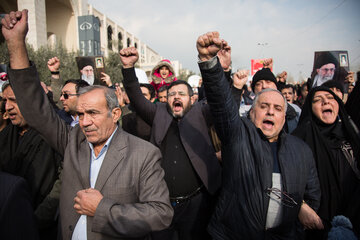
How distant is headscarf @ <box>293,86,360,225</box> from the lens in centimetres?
219

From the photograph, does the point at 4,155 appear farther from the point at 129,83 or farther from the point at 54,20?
the point at 54,20

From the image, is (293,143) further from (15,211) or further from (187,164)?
(15,211)

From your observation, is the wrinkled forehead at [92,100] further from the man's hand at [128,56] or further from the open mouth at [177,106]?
the open mouth at [177,106]

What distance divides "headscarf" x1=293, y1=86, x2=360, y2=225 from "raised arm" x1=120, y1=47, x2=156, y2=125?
1.80 metres

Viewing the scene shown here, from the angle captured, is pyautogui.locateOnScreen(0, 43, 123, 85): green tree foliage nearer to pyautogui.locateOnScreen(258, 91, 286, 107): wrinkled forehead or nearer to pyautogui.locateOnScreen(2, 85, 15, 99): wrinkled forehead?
pyautogui.locateOnScreen(2, 85, 15, 99): wrinkled forehead

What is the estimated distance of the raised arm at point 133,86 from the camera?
2562mm

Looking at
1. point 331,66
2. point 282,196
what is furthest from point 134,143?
point 331,66

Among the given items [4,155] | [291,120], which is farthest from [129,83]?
[291,120]

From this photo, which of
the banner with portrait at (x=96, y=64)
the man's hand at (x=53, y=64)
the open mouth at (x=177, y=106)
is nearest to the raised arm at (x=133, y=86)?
the open mouth at (x=177, y=106)

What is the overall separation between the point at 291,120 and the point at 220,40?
2608 millimetres

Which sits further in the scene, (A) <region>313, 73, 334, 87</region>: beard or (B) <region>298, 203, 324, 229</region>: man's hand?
(A) <region>313, 73, 334, 87</region>: beard

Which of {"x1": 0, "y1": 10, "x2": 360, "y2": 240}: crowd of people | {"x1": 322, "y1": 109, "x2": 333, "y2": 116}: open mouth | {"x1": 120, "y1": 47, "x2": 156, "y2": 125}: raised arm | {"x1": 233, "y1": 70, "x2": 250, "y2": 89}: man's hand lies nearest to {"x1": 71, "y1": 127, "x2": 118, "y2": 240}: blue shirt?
{"x1": 0, "y1": 10, "x2": 360, "y2": 240}: crowd of people

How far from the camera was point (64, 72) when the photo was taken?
13.1 metres

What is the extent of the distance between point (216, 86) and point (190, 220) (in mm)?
1730
